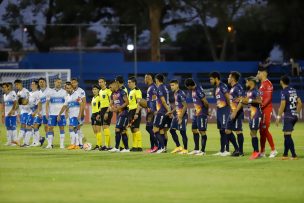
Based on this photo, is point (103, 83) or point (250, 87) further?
point (103, 83)

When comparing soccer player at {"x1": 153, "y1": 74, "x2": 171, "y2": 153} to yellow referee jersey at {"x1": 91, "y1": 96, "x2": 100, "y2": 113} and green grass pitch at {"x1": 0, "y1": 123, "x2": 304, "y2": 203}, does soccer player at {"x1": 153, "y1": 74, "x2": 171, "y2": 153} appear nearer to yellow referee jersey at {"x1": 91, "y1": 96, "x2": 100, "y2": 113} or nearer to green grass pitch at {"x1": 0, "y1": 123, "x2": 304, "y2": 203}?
green grass pitch at {"x1": 0, "y1": 123, "x2": 304, "y2": 203}

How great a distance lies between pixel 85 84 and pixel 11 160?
30.2m

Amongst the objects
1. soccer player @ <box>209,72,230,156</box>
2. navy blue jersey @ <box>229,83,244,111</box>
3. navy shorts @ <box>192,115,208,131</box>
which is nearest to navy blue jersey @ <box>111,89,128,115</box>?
navy shorts @ <box>192,115,208,131</box>

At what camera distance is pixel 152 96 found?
1005 inches

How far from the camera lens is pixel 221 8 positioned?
58625 mm

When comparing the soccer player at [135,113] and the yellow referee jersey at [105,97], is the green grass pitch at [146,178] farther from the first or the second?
the yellow referee jersey at [105,97]

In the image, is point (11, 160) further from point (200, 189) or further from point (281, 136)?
point (281, 136)

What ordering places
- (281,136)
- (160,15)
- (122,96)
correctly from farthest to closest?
(160,15) → (281,136) → (122,96)

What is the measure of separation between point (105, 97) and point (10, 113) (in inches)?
185

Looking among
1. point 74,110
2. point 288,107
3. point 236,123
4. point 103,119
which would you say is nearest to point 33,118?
point 74,110

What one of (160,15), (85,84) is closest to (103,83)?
(85,84)

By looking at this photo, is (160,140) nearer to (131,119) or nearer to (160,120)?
(160,120)

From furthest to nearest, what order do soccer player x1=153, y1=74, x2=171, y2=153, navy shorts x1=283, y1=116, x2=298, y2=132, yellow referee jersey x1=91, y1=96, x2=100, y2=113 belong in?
yellow referee jersey x1=91, y1=96, x2=100, y2=113 → soccer player x1=153, y1=74, x2=171, y2=153 → navy shorts x1=283, y1=116, x2=298, y2=132

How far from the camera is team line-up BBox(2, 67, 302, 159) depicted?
2241cm
